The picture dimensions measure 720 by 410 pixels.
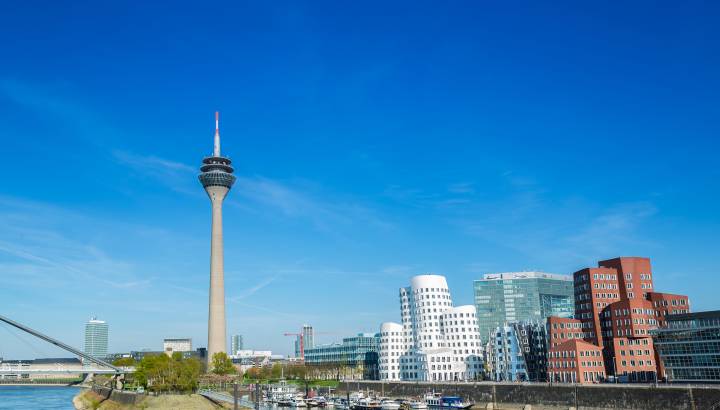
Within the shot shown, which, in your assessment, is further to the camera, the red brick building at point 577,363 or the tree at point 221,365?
the tree at point 221,365

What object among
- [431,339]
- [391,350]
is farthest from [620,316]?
[391,350]

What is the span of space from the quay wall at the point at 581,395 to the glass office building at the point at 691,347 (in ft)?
62.4

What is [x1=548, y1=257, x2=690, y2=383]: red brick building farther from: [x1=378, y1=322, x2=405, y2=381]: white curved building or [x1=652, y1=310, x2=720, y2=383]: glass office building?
[x1=378, y1=322, x2=405, y2=381]: white curved building

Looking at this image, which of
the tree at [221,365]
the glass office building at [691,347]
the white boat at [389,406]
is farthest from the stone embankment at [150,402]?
the glass office building at [691,347]

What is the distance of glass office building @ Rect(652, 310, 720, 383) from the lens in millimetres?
95812

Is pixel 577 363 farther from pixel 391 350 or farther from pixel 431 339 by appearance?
pixel 391 350

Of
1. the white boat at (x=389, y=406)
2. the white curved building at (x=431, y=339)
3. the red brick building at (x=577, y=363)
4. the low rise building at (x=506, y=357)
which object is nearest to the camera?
the white boat at (x=389, y=406)

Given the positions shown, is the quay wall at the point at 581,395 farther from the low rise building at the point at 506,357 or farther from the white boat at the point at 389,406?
the low rise building at the point at 506,357

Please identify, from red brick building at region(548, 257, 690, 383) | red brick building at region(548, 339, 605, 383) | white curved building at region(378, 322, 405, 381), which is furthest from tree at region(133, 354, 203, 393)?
red brick building at region(548, 257, 690, 383)

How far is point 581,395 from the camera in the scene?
90.9m

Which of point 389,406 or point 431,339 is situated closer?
point 389,406

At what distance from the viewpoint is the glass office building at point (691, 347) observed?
9581cm

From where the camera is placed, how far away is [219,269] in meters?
192

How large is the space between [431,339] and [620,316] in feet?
174
